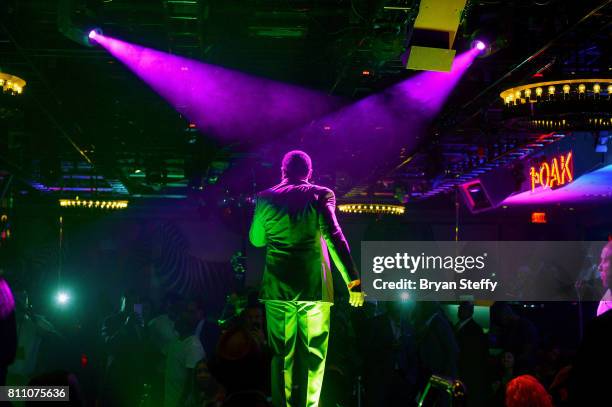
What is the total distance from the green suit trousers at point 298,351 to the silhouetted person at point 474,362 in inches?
165

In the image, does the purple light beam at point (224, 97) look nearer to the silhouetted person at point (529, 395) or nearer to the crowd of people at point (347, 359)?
the crowd of people at point (347, 359)

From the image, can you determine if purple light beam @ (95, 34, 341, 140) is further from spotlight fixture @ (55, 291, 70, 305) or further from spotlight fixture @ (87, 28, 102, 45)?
spotlight fixture @ (55, 291, 70, 305)

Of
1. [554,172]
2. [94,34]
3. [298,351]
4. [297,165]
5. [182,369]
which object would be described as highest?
[94,34]

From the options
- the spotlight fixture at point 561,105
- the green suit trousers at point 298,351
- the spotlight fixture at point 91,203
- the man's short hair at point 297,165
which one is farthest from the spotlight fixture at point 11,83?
the spotlight fixture at point 91,203

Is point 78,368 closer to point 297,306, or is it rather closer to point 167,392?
point 167,392

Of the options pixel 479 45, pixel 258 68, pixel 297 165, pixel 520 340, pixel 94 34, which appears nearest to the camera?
pixel 297 165

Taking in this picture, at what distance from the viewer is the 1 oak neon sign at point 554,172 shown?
33.4 feet

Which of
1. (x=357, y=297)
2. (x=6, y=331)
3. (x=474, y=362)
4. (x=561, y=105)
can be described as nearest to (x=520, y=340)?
(x=474, y=362)

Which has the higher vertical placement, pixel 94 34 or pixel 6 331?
pixel 94 34

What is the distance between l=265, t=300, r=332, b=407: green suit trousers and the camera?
13.3ft

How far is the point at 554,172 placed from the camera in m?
10.8

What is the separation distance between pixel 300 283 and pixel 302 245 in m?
0.26

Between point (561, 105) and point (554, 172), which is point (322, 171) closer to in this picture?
point (554, 172)

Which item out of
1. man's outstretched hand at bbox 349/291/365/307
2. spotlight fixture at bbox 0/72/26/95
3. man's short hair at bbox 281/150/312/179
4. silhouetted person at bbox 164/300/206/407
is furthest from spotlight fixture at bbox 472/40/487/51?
spotlight fixture at bbox 0/72/26/95
